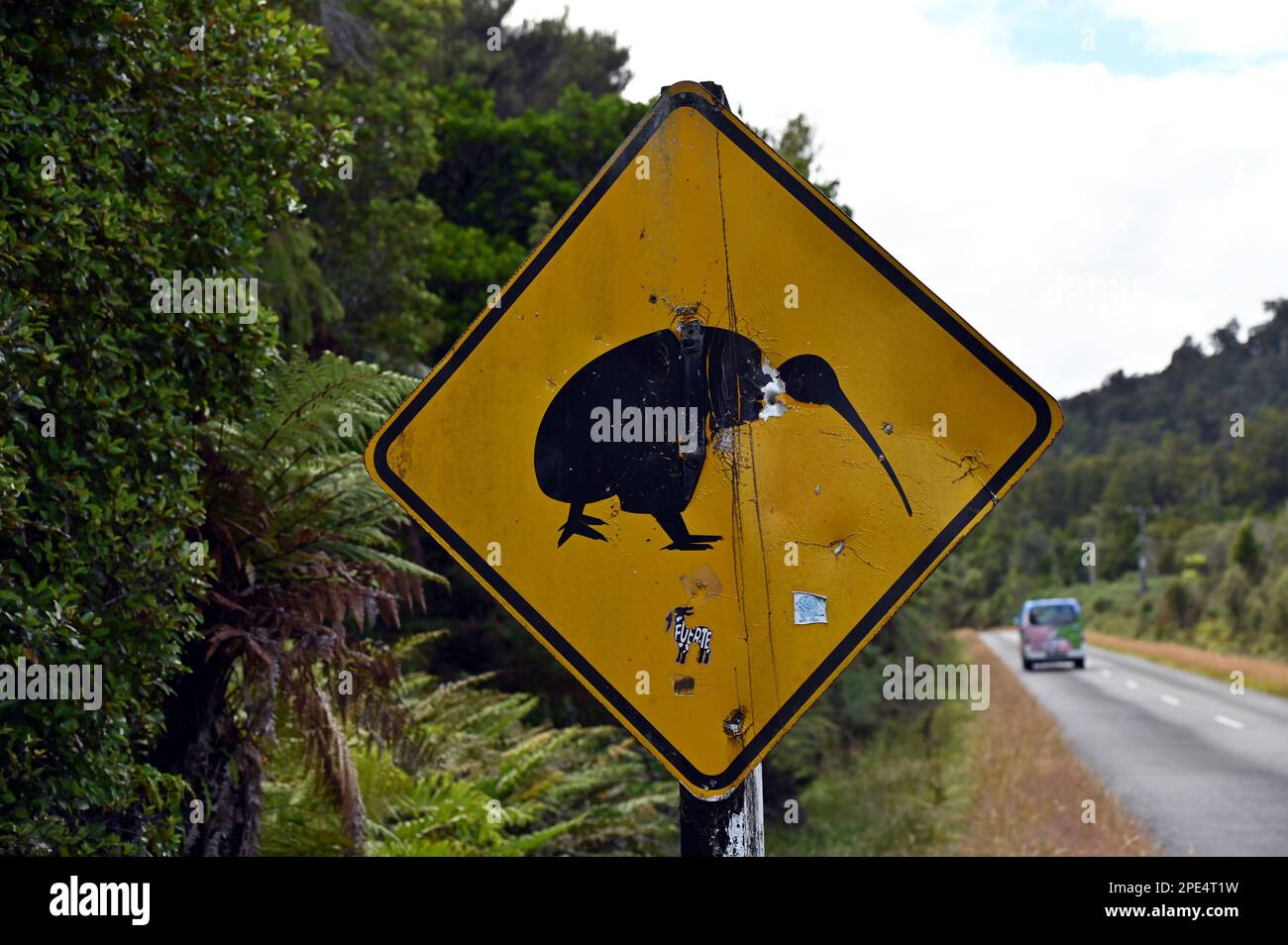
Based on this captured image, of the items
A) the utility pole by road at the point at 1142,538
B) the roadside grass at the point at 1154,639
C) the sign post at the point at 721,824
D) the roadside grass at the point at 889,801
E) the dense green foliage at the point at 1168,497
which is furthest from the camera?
the utility pole by road at the point at 1142,538

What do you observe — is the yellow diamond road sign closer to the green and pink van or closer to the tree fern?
the tree fern

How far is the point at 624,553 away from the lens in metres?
2.63

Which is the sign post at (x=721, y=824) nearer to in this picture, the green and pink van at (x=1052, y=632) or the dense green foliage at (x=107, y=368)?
the dense green foliage at (x=107, y=368)

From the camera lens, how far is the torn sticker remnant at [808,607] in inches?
101

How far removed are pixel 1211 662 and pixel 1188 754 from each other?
23.2m

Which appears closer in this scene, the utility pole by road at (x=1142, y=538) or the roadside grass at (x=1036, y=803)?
the roadside grass at (x=1036, y=803)

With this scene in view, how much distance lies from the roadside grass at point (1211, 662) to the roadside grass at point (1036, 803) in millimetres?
12204

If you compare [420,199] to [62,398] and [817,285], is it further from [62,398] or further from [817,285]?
[817,285]

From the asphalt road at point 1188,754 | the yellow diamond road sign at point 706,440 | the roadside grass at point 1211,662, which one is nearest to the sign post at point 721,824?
the yellow diamond road sign at point 706,440

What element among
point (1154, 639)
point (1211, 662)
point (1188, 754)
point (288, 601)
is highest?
point (288, 601)

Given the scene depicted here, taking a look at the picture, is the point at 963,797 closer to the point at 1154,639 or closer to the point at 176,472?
the point at 176,472

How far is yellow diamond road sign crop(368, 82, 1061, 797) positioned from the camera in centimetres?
257

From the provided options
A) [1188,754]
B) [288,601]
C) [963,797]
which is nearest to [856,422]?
[288,601]

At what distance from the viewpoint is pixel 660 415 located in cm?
266
